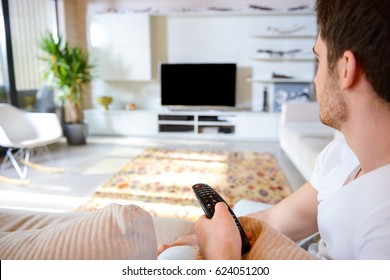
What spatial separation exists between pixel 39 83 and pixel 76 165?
1846 mm

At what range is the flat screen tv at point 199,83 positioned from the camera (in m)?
4.41

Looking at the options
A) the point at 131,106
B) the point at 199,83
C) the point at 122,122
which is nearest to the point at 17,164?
the point at 122,122

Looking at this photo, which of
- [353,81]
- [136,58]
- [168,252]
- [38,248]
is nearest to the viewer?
[38,248]

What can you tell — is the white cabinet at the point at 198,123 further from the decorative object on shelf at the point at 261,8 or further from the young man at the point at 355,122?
the young man at the point at 355,122

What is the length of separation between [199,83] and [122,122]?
52.4 inches

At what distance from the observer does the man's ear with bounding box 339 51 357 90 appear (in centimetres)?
49

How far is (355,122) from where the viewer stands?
1.76 ft

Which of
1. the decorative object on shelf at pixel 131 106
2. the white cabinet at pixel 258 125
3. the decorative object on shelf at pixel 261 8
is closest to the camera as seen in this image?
the white cabinet at pixel 258 125

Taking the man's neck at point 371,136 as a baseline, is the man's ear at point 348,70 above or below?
above

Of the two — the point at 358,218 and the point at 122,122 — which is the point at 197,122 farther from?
the point at 358,218

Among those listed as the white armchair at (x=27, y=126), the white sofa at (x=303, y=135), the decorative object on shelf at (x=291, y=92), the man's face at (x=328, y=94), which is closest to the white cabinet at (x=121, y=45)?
the white armchair at (x=27, y=126)

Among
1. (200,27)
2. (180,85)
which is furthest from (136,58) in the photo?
(200,27)
